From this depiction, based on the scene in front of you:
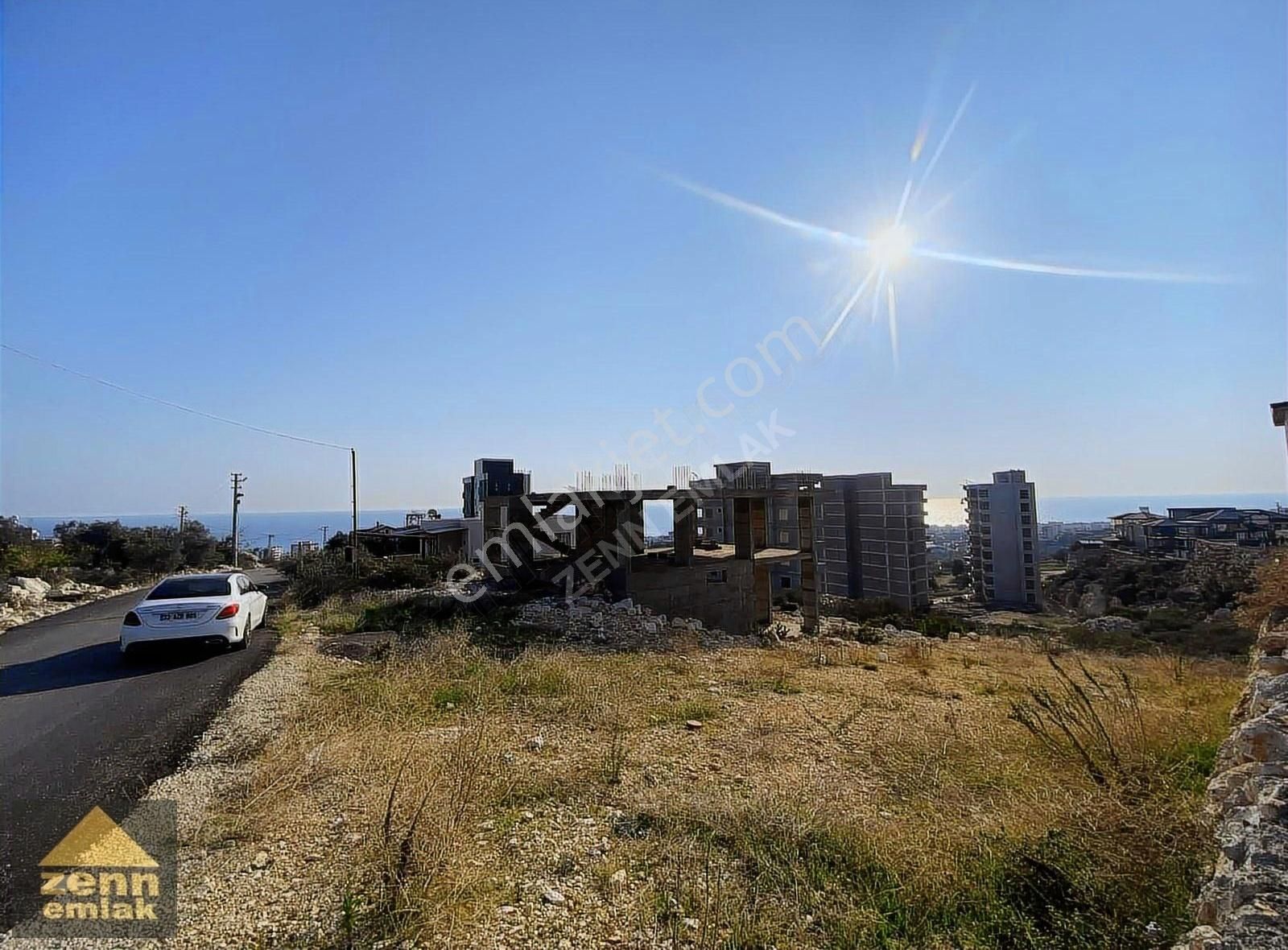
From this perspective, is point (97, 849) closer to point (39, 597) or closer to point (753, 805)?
point (753, 805)

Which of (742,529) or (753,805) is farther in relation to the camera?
(742,529)

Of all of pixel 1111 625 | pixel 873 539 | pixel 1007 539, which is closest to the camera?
pixel 1111 625

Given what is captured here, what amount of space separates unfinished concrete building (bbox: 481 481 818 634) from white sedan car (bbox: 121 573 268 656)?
7.03 meters

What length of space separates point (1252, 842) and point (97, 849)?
19.1 feet

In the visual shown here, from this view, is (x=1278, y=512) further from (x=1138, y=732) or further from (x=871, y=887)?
(x=871, y=887)

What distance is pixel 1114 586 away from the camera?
1077 inches

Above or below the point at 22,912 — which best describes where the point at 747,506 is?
above

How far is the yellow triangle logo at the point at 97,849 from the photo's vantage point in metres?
3.22

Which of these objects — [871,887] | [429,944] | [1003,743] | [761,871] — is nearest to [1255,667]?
[1003,743]

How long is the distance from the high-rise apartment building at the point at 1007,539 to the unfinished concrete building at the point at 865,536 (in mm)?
5519

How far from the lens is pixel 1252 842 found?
231cm

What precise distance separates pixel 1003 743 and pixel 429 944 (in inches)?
208

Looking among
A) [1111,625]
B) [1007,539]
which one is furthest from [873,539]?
[1111,625]

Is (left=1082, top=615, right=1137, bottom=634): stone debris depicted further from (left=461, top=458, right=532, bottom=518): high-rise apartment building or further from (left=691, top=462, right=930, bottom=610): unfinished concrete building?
(left=461, top=458, right=532, bottom=518): high-rise apartment building
